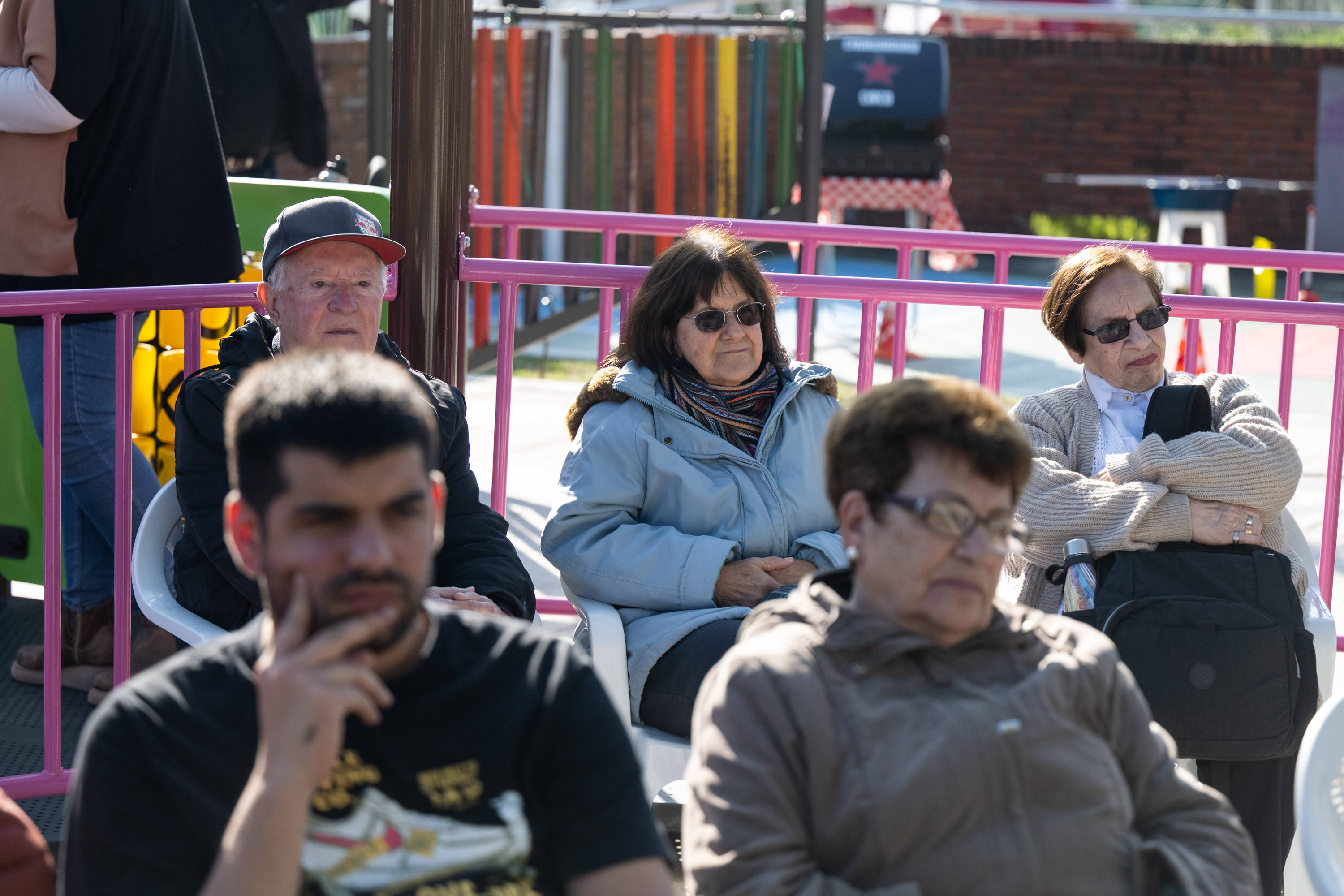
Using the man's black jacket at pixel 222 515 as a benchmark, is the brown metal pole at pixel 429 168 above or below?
above

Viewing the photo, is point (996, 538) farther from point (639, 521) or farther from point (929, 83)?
point (929, 83)

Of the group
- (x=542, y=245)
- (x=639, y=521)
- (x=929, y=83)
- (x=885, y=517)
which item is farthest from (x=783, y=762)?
(x=929, y=83)

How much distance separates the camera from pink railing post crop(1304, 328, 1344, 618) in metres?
4.03

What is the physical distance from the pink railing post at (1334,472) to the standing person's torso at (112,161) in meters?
3.03

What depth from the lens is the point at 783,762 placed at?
1.92m

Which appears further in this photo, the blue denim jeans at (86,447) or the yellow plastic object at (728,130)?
the yellow plastic object at (728,130)

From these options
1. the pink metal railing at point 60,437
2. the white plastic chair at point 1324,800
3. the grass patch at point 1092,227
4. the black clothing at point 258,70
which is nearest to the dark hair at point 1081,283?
the white plastic chair at point 1324,800

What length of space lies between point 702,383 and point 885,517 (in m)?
1.45

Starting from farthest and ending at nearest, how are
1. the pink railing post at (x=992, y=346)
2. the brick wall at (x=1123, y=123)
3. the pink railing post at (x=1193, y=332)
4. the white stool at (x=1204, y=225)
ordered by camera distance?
1. the brick wall at (x=1123, y=123)
2. the white stool at (x=1204, y=225)
3. the pink railing post at (x=1193, y=332)
4. the pink railing post at (x=992, y=346)

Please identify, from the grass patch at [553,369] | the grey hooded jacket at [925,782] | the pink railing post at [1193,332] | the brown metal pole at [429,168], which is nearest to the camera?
the grey hooded jacket at [925,782]

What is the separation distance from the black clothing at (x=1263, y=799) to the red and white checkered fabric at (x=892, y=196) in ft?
27.7

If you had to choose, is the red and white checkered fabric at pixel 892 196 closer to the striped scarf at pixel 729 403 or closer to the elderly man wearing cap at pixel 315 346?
the striped scarf at pixel 729 403

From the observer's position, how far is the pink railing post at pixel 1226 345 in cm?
399

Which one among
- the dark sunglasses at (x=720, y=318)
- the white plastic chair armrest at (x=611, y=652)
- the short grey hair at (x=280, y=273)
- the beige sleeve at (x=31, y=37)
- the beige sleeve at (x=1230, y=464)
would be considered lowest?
the white plastic chair armrest at (x=611, y=652)
